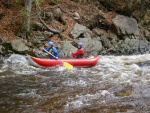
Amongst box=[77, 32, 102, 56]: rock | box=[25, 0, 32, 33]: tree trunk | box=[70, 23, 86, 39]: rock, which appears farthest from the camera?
box=[70, 23, 86, 39]: rock

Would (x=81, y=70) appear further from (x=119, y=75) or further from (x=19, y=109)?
(x=19, y=109)

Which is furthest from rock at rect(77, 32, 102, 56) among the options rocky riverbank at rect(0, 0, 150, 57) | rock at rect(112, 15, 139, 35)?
→ rock at rect(112, 15, 139, 35)

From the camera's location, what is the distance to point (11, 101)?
669cm

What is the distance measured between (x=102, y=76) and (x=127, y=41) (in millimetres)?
6153

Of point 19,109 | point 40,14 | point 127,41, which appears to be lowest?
point 19,109

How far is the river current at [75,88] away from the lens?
627 centimetres

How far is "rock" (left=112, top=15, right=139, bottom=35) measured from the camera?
49.8 feet

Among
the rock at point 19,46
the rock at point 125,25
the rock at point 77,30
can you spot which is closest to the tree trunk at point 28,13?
the rock at point 19,46

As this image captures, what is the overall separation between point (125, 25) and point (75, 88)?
8675mm

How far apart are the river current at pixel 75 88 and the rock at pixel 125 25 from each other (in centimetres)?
408

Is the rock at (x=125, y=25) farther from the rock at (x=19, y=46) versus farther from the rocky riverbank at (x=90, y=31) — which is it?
the rock at (x=19, y=46)

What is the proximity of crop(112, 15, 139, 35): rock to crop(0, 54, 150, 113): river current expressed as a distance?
13.4 feet

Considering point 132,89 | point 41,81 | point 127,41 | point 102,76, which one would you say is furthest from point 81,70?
point 127,41

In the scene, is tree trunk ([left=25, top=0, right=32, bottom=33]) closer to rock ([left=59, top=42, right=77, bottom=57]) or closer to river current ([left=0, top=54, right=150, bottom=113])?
rock ([left=59, top=42, right=77, bottom=57])
